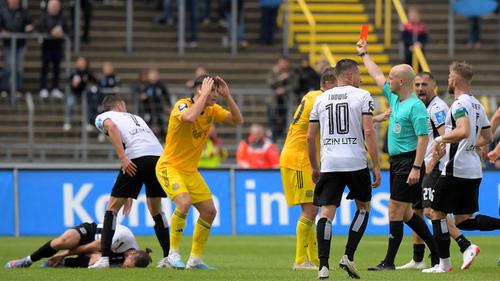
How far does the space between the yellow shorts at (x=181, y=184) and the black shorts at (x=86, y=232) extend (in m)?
1.13

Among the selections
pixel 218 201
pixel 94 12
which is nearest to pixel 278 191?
pixel 218 201

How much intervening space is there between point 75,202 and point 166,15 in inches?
382

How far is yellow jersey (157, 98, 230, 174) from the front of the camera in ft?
53.6

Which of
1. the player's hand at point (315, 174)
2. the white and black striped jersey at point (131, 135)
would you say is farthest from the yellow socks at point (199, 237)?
the player's hand at point (315, 174)

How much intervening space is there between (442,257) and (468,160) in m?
1.18

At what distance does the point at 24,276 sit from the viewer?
14797mm

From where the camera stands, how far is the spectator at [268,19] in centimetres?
3266

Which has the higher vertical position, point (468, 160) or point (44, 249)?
point (468, 160)

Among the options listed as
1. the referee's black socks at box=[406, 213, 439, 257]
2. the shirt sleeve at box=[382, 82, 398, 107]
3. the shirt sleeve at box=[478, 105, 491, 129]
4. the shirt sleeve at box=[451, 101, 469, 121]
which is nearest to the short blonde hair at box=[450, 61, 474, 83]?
the shirt sleeve at box=[451, 101, 469, 121]

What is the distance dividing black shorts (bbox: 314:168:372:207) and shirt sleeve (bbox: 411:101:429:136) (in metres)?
0.90

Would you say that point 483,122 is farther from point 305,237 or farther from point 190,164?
point 190,164

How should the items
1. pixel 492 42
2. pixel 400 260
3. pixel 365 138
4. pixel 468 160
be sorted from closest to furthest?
pixel 365 138
pixel 468 160
pixel 400 260
pixel 492 42

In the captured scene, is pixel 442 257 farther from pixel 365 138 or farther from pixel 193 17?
pixel 193 17

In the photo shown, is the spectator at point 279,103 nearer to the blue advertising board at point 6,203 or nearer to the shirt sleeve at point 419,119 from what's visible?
the blue advertising board at point 6,203
